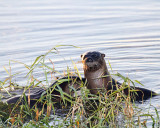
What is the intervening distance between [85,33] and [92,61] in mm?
4536

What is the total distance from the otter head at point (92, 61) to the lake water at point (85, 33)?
0.97m

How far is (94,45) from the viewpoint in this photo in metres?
9.93

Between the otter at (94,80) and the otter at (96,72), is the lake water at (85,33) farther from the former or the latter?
the otter at (96,72)

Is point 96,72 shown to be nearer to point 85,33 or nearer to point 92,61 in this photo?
point 92,61

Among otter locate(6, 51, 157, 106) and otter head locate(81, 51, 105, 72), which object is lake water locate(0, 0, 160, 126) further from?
otter head locate(81, 51, 105, 72)

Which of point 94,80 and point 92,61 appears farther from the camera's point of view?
point 94,80

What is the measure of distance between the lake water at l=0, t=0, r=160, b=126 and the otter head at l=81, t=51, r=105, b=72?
970mm

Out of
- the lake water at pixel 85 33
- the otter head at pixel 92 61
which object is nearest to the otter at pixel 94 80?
the otter head at pixel 92 61

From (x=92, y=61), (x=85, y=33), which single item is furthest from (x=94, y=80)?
(x=85, y=33)

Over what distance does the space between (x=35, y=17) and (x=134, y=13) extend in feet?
10.0

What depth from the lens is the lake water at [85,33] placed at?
28.0ft

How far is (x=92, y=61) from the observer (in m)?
6.60

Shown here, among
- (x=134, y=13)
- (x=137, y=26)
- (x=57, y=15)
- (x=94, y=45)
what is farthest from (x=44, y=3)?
(x=94, y=45)

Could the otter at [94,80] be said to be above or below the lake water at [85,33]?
below
